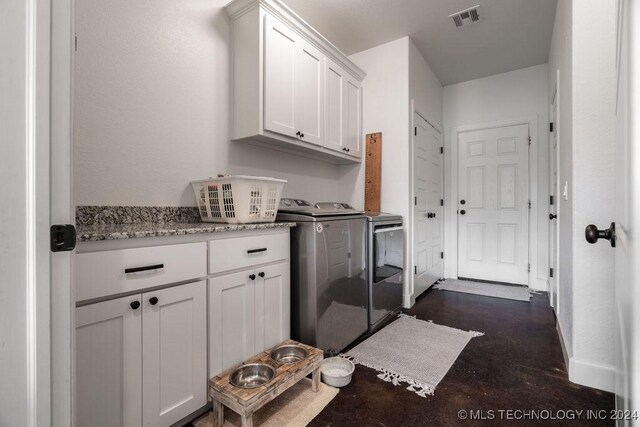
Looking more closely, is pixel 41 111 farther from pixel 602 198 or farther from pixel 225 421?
pixel 602 198

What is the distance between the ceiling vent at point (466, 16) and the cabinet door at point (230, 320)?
2.78 meters

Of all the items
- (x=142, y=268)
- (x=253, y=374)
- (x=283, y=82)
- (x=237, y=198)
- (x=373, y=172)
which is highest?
(x=283, y=82)

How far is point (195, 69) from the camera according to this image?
1932mm

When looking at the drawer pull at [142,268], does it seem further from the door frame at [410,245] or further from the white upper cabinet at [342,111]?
the door frame at [410,245]

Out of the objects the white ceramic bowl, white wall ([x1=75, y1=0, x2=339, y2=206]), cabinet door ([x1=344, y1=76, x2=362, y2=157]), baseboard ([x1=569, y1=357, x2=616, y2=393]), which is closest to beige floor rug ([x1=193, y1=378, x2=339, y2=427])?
the white ceramic bowl

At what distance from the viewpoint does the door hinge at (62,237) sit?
683 millimetres

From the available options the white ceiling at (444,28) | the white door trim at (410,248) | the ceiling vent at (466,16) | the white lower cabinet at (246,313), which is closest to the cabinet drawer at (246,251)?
the white lower cabinet at (246,313)

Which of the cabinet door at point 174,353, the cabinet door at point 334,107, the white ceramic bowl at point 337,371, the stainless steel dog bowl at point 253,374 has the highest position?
the cabinet door at point 334,107

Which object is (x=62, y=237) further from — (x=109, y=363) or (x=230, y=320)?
(x=230, y=320)

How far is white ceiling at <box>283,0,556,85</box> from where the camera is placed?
2.49m

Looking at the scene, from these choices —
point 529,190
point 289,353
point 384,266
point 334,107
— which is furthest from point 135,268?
point 529,190

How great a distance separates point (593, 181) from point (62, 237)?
227 cm

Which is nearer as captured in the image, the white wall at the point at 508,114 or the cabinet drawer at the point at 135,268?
the cabinet drawer at the point at 135,268

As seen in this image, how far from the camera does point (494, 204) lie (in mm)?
3869
